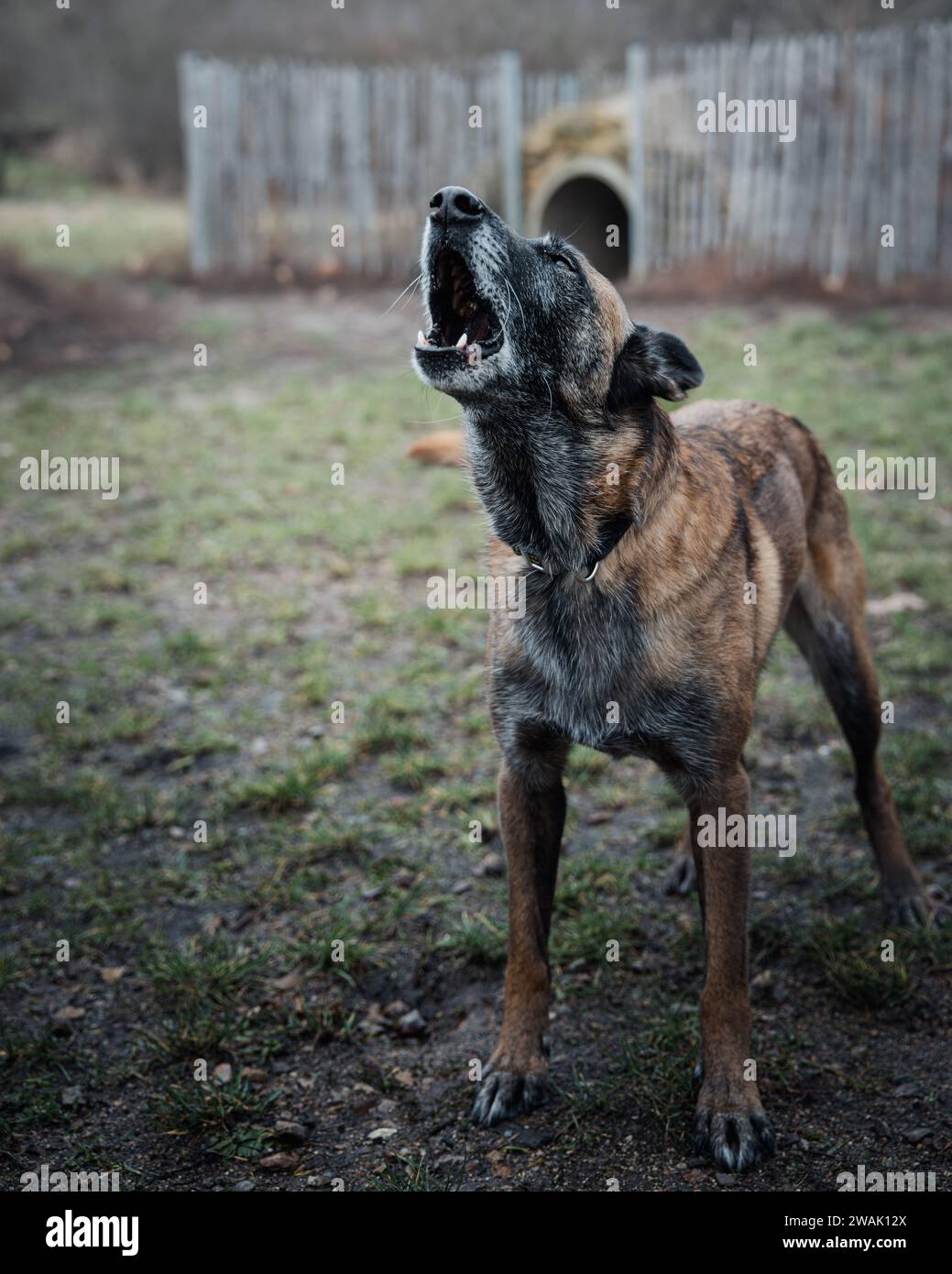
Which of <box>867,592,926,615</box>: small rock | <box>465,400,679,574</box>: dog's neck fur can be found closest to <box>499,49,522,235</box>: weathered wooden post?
<box>867,592,926,615</box>: small rock

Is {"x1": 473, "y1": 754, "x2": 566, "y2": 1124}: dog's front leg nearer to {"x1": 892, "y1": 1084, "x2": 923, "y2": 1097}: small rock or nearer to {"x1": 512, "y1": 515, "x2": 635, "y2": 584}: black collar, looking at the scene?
{"x1": 512, "y1": 515, "x2": 635, "y2": 584}: black collar

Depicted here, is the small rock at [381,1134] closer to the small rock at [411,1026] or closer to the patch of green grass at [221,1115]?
the patch of green grass at [221,1115]

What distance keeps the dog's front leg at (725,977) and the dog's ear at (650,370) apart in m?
1.01

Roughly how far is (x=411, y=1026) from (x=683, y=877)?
113 centimetres

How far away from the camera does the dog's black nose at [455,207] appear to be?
277 cm

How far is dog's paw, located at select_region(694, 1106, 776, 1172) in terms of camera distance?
8.95 feet

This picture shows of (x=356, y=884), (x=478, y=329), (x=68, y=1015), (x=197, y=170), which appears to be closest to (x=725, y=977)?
(x=356, y=884)

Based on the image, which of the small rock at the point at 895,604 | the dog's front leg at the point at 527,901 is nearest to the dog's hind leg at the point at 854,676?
the dog's front leg at the point at 527,901

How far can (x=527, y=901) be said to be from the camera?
3088 mm

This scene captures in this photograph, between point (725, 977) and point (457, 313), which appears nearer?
point (725, 977)

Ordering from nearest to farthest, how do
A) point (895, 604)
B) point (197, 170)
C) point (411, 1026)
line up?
point (411, 1026), point (895, 604), point (197, 170)

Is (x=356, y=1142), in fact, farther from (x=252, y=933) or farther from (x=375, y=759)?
(x=375, y=759)

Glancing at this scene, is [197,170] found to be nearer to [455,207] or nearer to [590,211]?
[590,211]

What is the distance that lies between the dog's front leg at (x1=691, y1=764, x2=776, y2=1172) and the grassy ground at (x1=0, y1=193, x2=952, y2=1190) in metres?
0.14
